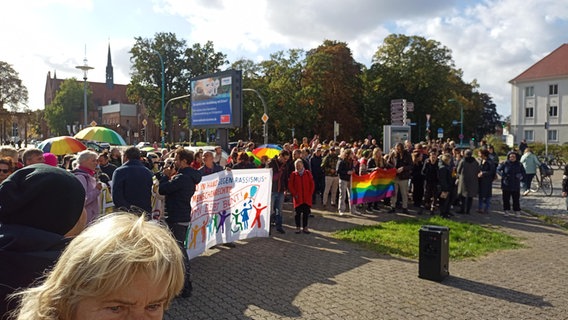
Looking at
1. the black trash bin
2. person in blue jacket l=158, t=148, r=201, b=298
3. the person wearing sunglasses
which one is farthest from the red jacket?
the person wearing sunglasses

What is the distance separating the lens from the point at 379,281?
6879 mm

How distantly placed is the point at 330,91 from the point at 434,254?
43.4m

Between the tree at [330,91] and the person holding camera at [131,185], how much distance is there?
4138 cm

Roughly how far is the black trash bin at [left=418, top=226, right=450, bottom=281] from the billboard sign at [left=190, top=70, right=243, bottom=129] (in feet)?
50.7

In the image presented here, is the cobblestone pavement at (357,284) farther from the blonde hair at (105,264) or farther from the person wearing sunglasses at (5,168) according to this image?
the blonde hair at (105,264)

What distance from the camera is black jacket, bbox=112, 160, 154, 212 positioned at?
5977mm

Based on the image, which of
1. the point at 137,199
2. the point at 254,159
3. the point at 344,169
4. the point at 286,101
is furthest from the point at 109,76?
the point at 137,199

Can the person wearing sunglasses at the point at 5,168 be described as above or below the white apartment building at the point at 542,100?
below

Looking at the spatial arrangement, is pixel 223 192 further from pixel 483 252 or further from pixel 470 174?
pixel 470 174

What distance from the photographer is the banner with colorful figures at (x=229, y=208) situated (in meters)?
7.72

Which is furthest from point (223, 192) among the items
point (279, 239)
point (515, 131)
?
point (515, 131)

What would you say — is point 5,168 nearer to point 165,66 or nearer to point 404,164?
point 404,164

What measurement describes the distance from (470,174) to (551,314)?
8.12 meters

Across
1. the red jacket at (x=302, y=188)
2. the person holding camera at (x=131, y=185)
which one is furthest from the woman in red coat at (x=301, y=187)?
the person holding camera at (x=131, y=185)
